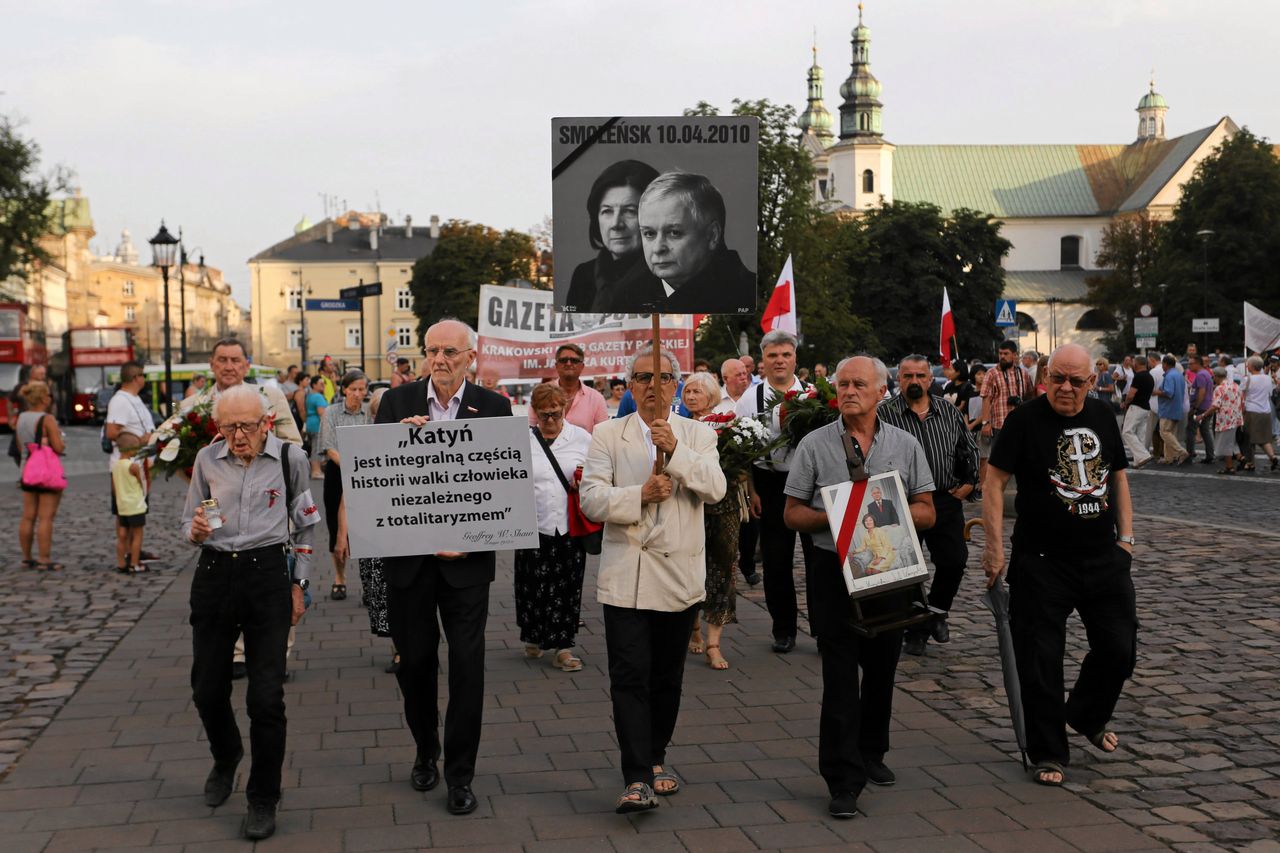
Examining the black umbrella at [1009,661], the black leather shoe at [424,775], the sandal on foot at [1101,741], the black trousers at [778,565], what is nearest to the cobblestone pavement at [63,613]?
the black leather shoe at [424,775]

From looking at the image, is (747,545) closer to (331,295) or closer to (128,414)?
(128,414)

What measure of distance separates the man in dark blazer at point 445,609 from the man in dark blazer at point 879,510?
156 centimetres

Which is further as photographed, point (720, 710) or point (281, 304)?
point (281, 304)

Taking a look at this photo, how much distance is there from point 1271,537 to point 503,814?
10.7 meters

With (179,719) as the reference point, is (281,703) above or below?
above

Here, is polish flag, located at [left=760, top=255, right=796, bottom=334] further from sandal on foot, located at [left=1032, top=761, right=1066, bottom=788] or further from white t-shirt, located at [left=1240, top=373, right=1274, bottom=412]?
white t-shirt, located at [left=1240, top=373, right=1274, bottom=412]

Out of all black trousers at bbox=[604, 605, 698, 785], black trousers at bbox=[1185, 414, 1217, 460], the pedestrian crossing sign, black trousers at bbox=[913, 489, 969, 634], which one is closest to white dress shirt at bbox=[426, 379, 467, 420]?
black trousers at bbox=[604, 605, 698, 785]

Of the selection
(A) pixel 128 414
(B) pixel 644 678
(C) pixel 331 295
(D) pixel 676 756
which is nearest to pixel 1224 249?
(A) pixel 128 414

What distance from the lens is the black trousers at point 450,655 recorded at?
222 inches

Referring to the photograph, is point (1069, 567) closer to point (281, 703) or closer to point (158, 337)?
point (281, 703)

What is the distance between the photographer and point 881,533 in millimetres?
5645

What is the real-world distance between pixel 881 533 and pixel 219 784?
287cm

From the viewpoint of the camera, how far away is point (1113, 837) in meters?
5.16

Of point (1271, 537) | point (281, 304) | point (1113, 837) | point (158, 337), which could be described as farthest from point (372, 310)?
point (1113, 837)
